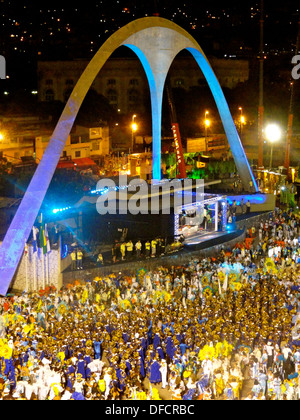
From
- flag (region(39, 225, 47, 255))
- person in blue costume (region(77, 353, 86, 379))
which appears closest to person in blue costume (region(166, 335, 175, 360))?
person in blue costume (region(77, 353, 86, 379))

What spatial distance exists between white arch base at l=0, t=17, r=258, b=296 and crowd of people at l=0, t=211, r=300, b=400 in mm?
1530

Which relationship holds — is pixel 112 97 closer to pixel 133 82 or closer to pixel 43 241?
pixel 133 82

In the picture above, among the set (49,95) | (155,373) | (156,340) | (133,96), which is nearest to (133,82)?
(133,96)

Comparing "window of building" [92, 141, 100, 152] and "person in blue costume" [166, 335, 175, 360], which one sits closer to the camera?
"person in blue costume" [166, 335, 175, 360]

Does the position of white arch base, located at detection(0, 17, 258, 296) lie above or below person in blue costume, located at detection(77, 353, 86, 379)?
above

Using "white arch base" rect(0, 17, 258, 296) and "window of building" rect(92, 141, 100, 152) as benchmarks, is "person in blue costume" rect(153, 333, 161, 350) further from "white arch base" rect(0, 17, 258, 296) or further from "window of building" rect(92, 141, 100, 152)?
"window of building" rect(92, 141, 100, 152)

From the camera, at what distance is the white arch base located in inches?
729

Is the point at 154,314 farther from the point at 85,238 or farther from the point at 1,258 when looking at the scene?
the point at 85,238

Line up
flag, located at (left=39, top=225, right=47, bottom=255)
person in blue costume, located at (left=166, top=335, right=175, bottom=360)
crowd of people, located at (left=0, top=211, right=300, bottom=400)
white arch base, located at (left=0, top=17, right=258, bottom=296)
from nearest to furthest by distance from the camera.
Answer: crowd of people, located at (left=0, top=211, right=300, bottom=400), person in blue costume, located at (left=166, top=335, right=175, bottom=360), white arch base, located at (left=0, top=17, right=258, bottom=296), flag, located at (left=39, top=225, right=47, bottom=255)

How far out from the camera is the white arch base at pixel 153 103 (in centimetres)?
1852

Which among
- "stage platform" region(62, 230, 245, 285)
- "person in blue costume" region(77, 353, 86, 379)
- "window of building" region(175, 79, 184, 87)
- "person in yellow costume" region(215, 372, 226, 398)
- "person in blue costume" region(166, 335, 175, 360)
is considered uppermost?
"window of building" region(175, 79, 184, 87)
